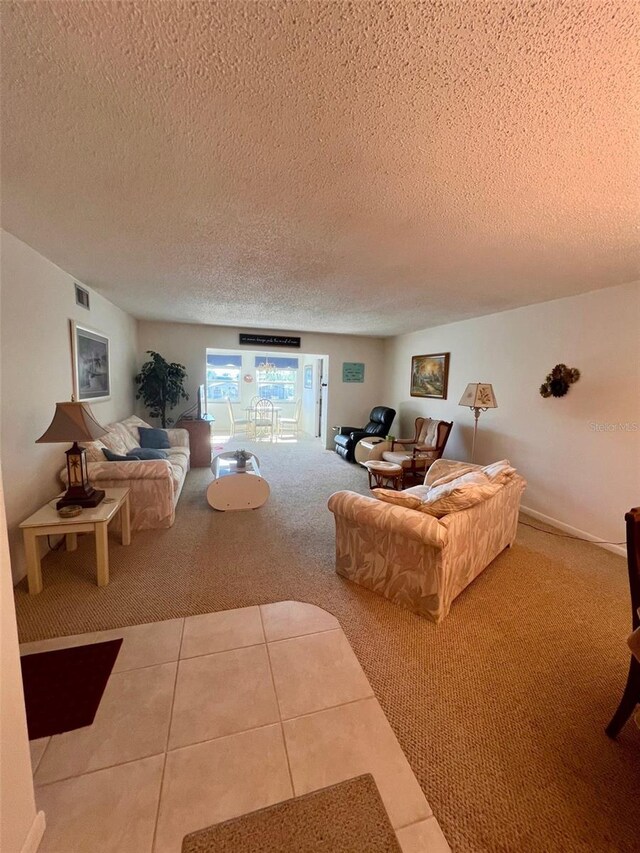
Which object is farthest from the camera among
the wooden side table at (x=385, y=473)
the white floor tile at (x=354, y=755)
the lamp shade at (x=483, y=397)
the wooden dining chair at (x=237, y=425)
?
the wooden dining chair at (x=237, y=425)

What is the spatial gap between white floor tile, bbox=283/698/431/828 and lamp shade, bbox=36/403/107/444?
7.19ft

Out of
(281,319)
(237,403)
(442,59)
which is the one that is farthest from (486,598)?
(237,403)

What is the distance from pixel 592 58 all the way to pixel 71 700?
119 inches

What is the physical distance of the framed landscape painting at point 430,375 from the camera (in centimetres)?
521

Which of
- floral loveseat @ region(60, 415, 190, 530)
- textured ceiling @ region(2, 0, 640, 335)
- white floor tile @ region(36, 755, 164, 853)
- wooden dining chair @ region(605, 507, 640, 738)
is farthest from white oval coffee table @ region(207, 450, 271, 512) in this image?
wooden dining chair @ region(605, 507, 640, 738)

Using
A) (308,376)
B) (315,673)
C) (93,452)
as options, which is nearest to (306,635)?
(315,673)

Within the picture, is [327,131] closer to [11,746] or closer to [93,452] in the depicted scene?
[11,746]

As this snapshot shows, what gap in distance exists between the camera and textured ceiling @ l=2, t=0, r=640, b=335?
886mm

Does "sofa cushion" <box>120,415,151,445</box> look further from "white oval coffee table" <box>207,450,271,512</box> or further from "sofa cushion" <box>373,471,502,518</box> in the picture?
"sofa cushion" <box>373,471,502,518</box>

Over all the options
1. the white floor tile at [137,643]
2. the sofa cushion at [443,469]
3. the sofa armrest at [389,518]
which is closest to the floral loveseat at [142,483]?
the white floor tile at [137,643]

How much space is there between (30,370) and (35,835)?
8.37 ft

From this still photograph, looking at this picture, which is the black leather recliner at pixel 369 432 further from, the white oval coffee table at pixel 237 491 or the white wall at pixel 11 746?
the white wall at pixel 11 746

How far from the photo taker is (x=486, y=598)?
2.27 meters

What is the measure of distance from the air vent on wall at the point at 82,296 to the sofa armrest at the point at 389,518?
319 cm
